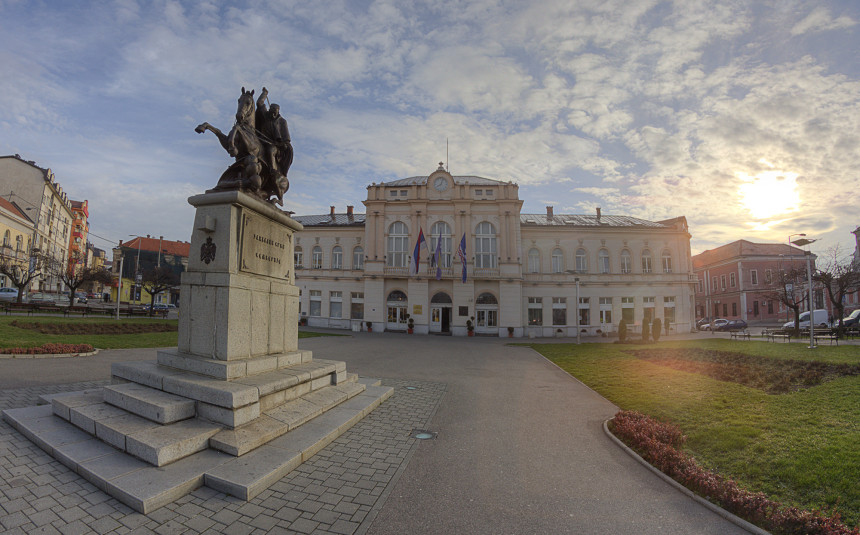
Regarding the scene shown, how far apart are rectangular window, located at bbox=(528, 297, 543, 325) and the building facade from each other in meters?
0.11

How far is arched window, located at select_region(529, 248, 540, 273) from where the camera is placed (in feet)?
137

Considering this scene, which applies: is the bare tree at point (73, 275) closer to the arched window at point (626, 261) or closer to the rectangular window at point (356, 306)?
the rectangular window at point (356, 306)

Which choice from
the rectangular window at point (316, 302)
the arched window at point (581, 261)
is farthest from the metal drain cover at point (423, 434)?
the arched window at point (581, 261)

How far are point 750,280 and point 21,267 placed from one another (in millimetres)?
90087

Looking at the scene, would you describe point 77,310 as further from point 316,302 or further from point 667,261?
point 667,261

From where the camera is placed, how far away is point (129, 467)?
445cm

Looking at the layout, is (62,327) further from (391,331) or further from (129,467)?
(391,331)

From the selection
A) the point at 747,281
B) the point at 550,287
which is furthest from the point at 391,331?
the point at 747,281

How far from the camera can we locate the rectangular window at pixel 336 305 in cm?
4256

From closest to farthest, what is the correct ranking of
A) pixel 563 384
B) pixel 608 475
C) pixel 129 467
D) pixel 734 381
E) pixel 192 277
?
1. pixel 129 467
2. pixel 608 475
3. pixel 192 277
4. pixel 734 381
5. pixel 563 384

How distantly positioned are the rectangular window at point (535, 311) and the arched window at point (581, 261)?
5708mm

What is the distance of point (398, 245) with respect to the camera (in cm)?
4094

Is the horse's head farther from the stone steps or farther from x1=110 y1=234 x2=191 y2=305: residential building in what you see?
x1=110 y1=234 x2=191 y2=305: residential building

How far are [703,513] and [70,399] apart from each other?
8952mm
